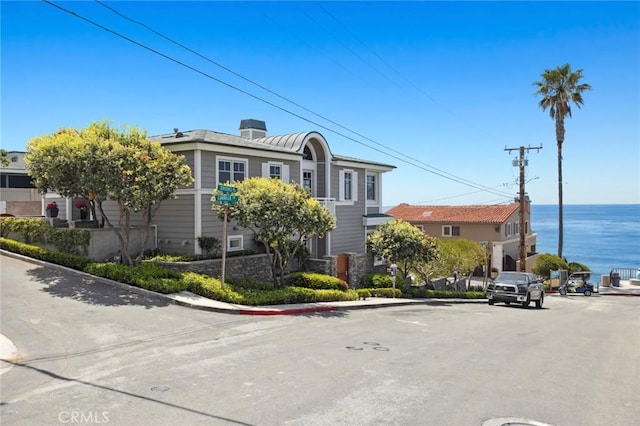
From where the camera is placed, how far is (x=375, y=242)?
1146 inches

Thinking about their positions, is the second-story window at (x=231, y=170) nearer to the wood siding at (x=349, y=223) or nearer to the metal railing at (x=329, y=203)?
the metal railing at (x=329, y=203)

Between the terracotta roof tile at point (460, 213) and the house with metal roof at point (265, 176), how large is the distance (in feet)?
66.2

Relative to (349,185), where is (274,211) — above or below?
below

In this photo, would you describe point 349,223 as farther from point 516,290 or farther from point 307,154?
point 516,290

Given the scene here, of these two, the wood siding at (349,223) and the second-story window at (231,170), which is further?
the wood siding at (349,223)

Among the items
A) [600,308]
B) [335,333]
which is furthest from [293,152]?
[600,308]

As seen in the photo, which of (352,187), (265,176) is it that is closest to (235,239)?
(265,176)

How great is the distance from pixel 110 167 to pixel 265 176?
8186mm

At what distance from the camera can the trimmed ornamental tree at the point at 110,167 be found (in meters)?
18.1

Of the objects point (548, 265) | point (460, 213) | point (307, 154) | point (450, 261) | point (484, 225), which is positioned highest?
point (307, 154)

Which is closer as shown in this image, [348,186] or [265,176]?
[265,176]

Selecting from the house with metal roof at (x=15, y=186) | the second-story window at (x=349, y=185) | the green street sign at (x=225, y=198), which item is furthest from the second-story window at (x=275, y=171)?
the house with metal roof at (x=15, y=186)

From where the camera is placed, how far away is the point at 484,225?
49375 millimetres

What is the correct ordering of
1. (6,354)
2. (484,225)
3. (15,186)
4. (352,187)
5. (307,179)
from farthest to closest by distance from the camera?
(484,225)
(15,186)
(352,187)
(307,179)
(6,354)
